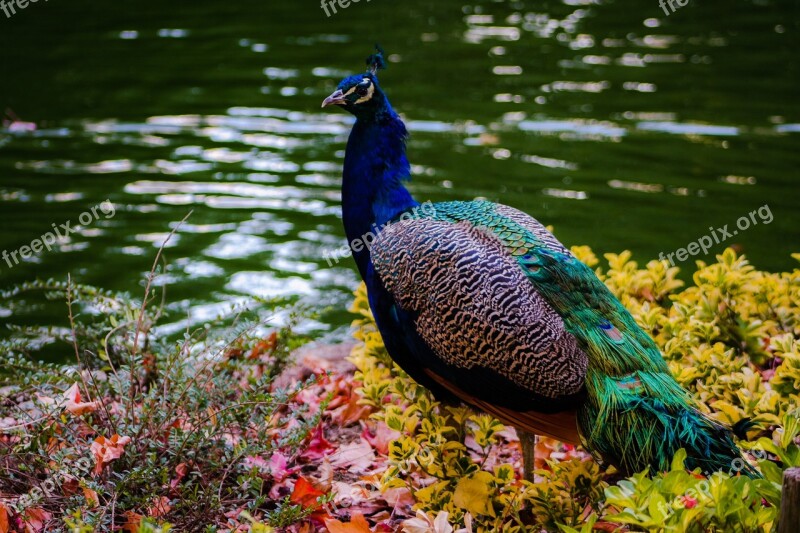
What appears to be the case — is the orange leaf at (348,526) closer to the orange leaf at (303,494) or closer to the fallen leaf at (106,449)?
the orange leaf at (303,494)

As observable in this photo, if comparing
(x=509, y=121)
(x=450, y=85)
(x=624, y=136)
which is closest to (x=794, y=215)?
(x=624, y=136)

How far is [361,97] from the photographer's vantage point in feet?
13.0

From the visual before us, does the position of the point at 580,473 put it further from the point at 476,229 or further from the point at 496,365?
the point at 476,229

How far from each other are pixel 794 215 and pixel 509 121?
3.12 meters

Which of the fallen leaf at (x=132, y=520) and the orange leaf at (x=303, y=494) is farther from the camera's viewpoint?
the orange leaf at (x=303, y=494)

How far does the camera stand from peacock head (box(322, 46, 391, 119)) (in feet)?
12.9

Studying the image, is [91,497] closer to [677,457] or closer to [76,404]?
[76,404]

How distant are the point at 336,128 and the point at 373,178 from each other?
5787mm

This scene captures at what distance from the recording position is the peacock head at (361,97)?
3.94m

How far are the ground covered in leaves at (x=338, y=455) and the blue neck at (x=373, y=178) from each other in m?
0.65

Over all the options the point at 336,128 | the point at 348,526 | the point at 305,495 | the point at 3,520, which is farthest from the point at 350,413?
the point at 336,128

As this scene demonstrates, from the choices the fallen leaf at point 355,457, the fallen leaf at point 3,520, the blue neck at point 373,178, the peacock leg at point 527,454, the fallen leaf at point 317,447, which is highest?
the blue neck at point 373,178

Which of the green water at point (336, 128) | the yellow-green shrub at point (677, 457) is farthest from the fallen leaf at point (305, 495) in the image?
the green water at point (336, 128)

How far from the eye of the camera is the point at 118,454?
3.22 m
